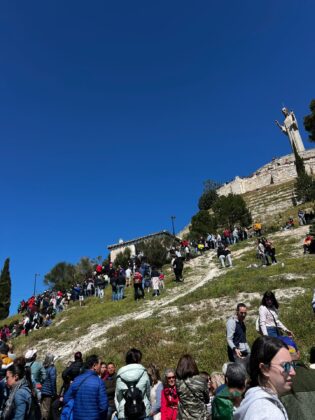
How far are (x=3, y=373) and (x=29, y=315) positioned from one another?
17.6m

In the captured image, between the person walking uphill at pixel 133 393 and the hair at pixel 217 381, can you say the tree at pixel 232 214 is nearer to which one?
the hair at pixel 217 381

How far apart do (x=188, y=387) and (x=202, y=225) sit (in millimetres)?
40649

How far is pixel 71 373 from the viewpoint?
702 cm

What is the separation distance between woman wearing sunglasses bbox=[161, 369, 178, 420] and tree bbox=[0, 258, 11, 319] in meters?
48.7

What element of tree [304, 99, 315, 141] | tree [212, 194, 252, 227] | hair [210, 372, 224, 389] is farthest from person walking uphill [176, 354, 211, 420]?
tree [212, 194, 252, 227]

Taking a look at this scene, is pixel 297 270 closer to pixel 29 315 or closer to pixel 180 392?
pixel 180 392

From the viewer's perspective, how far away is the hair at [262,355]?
2.31 meters

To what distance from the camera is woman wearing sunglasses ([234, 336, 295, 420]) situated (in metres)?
1.95

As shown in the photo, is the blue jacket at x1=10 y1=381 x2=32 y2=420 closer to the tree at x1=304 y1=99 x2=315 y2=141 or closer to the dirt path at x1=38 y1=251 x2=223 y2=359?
the dirt path at x1=38 y1=251 x2=223 y2=359

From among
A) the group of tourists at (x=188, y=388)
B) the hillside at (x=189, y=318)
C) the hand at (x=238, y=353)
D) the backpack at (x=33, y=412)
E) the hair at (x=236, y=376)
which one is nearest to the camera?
the group of tourists at (x=188, y=388)

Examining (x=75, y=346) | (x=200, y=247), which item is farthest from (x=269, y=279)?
(x=200, y=247)

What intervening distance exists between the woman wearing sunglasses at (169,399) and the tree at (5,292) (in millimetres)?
48704

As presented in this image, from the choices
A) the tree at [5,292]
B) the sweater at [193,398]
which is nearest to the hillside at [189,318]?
the sweater at [193,398]

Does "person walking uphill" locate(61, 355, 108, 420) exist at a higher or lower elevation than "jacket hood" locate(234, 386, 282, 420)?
lower
